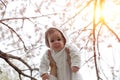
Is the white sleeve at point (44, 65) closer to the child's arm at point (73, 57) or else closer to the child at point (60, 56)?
the child at point (60, 56)

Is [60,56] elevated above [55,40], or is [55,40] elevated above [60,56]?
[55,40]

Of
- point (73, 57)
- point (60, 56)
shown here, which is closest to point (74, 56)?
point (73, 57)

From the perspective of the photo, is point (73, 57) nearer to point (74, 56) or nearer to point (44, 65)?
point (74, 56)

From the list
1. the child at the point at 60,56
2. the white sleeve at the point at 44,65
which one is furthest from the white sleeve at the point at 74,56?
the white sleeve at the point at 44,65

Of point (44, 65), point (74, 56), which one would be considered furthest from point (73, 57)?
point (44, 65)

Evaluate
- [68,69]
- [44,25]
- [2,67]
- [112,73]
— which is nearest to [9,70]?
[2,67]

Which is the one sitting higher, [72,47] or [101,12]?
[101,12]

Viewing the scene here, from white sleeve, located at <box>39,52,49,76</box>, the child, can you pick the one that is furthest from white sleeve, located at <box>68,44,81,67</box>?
white sleeve, located at <box>39,52,49,76</box>

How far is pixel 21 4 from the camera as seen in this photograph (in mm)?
4789

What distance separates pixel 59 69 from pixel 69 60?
0.10 metres

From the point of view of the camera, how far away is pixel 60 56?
220cm

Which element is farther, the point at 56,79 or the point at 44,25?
the point at 44,25

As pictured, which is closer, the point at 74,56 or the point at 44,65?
the point at 74,56

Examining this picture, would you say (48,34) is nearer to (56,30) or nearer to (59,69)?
(56,30)
